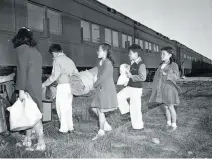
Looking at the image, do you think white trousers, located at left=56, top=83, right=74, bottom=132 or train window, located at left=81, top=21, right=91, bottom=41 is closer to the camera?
white trousers, located at left=56, top=83, right=74, bottom=132

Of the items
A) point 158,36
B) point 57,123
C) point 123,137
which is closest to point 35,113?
point 123,137

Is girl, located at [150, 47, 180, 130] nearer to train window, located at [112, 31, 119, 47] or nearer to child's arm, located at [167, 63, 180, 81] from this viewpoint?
child's arm, located at [167, 63, 180, 81]

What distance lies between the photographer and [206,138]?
473cm

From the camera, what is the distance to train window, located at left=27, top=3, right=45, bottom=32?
7.08 meters

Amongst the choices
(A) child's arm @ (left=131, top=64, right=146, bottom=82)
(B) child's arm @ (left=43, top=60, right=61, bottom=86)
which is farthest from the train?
(A) child's arm @ (left=131, top=64, right=146, bottom=82)

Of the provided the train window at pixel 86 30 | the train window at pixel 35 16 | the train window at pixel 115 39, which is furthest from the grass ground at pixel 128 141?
the train window at pixel 115 39

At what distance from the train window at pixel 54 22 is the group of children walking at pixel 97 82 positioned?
9.06 feet

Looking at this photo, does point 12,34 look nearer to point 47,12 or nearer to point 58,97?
point 47,12

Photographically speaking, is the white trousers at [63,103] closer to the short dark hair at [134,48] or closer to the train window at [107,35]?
the short dark hair at [134,48]

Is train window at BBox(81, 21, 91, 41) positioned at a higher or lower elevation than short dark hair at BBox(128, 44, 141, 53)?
higher

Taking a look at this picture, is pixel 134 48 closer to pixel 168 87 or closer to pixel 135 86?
pixel 135 86

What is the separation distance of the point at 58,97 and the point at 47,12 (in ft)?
10.8

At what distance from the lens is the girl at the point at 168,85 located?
556 centimetres

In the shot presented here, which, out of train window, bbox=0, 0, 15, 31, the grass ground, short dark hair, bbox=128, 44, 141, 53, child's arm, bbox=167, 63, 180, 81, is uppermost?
train window, bbox=0, 0, 15, 31
